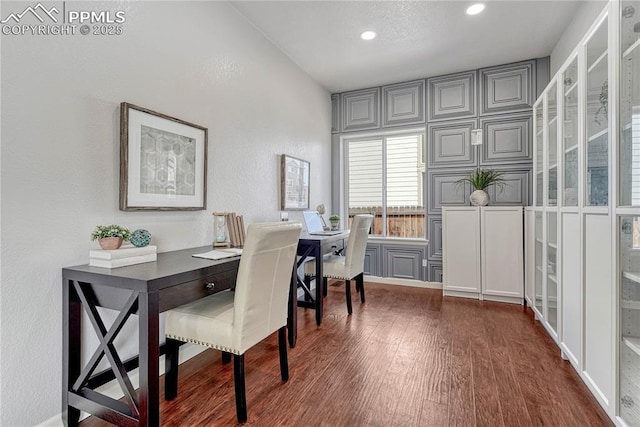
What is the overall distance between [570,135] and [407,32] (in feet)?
5.73

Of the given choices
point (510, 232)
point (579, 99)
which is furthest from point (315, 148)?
point (579, 99)

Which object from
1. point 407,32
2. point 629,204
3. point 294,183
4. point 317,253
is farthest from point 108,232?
point 407,32

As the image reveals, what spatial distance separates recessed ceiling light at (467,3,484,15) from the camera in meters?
2.62

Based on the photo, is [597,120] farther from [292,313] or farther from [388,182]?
[388,182]

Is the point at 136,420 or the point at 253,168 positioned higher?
the point at 253,168

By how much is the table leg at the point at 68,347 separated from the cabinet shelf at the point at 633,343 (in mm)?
2624

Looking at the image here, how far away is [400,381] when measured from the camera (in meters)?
1.93

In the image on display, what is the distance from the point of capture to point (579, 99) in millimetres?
1927

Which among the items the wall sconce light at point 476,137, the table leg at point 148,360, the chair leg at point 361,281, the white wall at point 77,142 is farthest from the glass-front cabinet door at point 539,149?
the table leg at point 148,360

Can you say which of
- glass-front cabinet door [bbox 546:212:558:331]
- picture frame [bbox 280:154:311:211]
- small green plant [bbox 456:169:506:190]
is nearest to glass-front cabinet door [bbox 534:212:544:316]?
glass-front cabinet door [bbox 546:212:558:331]

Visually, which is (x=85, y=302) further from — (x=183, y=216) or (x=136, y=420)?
(x=183, y=216)

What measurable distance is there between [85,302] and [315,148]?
321 centimetres

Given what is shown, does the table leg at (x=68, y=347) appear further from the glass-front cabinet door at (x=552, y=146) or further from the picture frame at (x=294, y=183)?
the glass-front cabinet door at (x=552, y=146)

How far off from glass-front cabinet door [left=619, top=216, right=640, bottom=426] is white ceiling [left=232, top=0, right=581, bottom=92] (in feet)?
7.24
